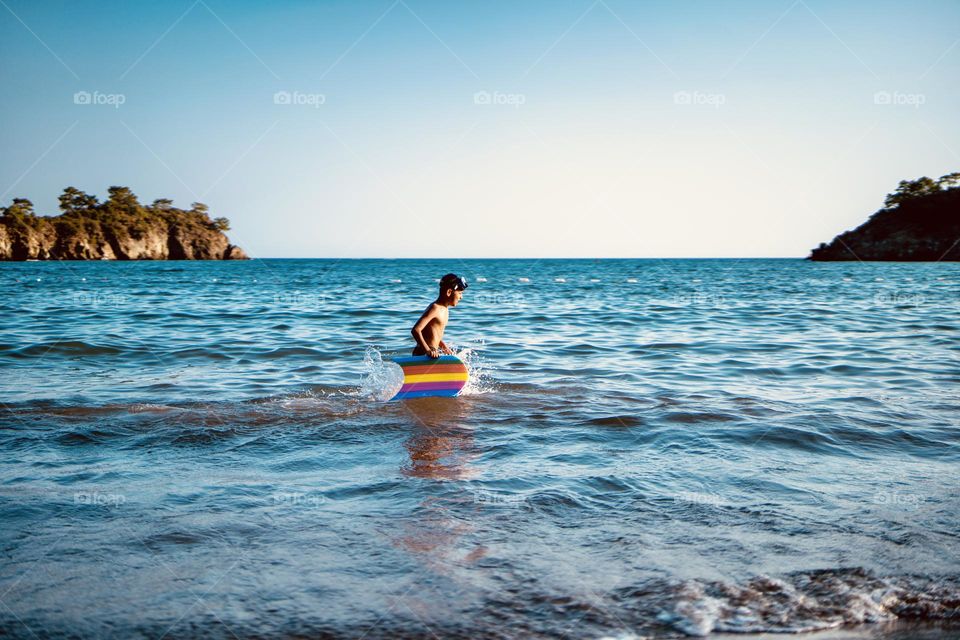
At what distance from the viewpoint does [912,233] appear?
352 ft

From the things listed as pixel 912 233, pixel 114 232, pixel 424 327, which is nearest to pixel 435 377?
pixel 424 327

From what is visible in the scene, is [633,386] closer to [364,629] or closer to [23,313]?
[364,629]

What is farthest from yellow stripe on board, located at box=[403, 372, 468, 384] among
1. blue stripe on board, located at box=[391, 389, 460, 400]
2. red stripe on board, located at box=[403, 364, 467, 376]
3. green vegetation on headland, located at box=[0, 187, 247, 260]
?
green vegetation on headland, located at box=[0, 187, 247, 260]

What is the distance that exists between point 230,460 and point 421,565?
3270 millimetres

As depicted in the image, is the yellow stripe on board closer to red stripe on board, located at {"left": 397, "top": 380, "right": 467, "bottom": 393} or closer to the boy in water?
red stripe on board, located at {"left": 397, "top": 380, "right": 467, "bottom": 393}

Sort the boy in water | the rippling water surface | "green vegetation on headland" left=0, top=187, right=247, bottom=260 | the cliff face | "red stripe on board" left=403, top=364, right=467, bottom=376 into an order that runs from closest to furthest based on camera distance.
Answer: the rippling water surface → "red stripe on board" left=403, top=364, right=467, bottom=376 → the boy in water → the cliff face → "green vegetation on headland" left=0, top=187, right=247, bottom=260

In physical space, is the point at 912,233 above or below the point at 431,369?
above

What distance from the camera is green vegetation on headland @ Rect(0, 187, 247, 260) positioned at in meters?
111

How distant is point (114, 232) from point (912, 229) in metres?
143

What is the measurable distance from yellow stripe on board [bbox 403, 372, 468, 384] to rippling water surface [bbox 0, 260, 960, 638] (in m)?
0.37

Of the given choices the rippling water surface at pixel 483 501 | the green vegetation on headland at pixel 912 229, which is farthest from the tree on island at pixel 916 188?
the rippling water surface at pixel 483 501

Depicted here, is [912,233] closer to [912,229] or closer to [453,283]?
[912,229]

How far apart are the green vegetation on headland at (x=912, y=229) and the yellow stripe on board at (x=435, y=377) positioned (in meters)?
113

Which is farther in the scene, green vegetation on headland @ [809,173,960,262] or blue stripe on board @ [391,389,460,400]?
green vegetation on headland @ [809,173,960,262]
